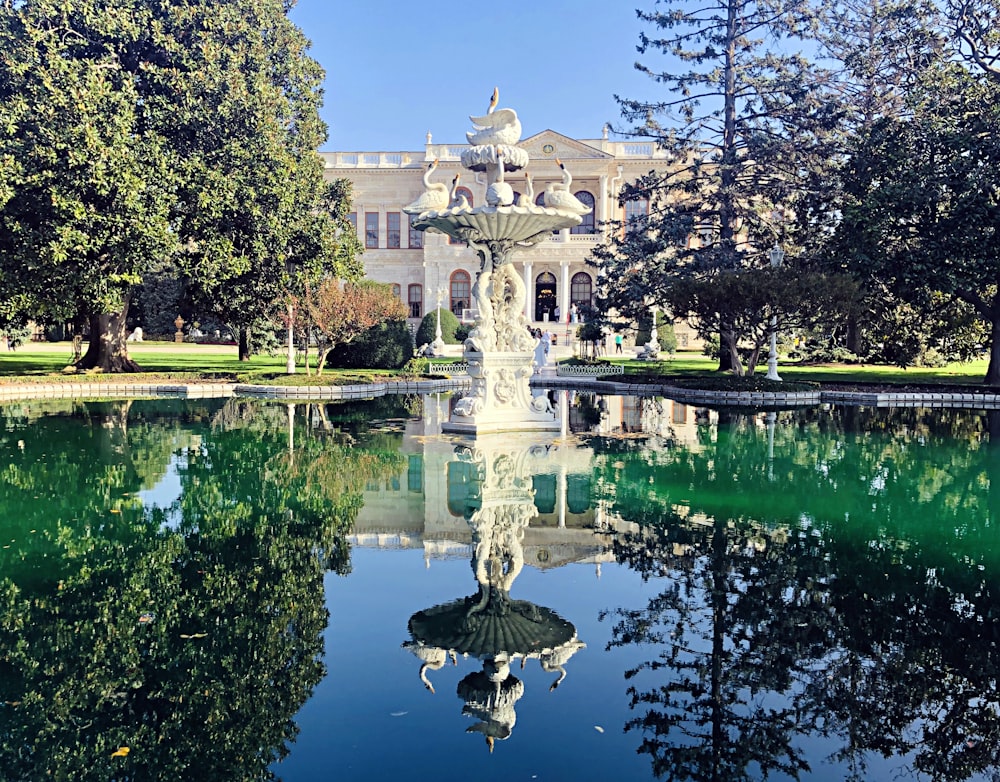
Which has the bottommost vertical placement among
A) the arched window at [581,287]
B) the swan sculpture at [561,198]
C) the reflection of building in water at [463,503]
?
the reflection of building in water at [463,503]

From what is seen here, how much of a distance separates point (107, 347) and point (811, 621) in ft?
68.2

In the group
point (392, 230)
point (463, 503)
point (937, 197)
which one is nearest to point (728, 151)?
point (937, 197)

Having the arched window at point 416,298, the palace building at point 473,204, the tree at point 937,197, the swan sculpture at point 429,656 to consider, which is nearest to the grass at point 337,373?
the tree at point 937,197

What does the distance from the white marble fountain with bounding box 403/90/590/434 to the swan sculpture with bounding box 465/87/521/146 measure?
1cm

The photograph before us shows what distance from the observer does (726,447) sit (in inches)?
472

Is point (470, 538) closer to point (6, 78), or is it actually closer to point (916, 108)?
point (6, 78)

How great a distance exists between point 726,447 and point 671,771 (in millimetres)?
8890

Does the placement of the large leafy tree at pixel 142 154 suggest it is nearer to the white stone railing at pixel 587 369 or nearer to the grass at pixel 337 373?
the grass at pixel 337 373

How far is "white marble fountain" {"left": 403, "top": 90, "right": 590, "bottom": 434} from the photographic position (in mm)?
12375

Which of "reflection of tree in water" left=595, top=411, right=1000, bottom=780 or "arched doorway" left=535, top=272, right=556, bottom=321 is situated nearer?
"reflection of tree in water" left=595, top=411, right=1000, bottom=780

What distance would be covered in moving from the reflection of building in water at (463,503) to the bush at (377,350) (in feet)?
38.1

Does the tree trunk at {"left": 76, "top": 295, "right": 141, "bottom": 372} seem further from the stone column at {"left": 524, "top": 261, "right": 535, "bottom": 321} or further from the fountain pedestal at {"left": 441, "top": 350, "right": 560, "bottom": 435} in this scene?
the stone column at {"left": 524, "top": 261, "right": 535, "bottom": 321}

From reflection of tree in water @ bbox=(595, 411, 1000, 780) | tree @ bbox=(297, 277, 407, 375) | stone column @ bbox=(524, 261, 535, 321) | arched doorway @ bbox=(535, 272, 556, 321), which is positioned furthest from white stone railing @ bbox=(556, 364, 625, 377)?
arched doorway @ bbox=(535, 272, 556, 321)

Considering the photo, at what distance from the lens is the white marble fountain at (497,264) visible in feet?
40.6
